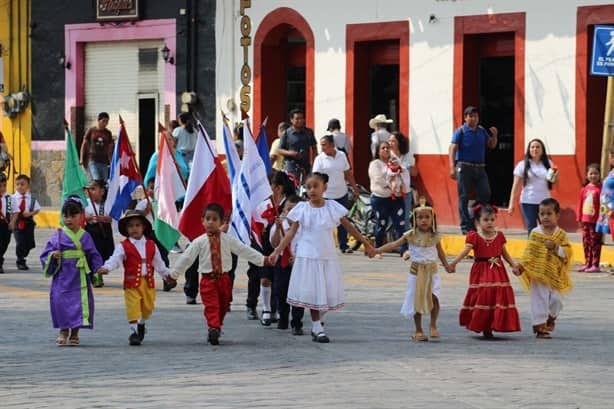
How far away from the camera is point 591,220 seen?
69.5 ft

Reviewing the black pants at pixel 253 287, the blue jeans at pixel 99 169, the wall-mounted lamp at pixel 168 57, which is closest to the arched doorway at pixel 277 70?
the wall-mounted lamp at pixel 168 57

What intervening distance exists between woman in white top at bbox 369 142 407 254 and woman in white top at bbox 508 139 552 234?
1.93 m

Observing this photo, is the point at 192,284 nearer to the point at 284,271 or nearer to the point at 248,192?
the point at 248,192

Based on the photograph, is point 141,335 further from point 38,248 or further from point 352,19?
point 352,19

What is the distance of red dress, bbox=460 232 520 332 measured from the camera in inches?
556

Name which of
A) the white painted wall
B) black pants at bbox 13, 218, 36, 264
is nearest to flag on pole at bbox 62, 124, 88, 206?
black pants at bbox 13, 218, 36, 264

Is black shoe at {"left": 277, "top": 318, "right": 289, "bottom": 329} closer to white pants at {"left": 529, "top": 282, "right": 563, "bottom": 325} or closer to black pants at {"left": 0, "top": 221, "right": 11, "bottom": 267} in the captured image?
white pants at {"left": 529, "top": 282, "right": 563, "bottom": 325}

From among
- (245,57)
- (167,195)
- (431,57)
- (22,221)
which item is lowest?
(22,221)

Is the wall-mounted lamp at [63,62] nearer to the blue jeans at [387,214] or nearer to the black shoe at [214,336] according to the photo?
the blue jeans at [387,214]

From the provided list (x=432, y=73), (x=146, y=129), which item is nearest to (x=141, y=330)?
(x=432, y=73)

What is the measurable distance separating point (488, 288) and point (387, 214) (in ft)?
32.3

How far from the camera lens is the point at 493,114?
28.2m

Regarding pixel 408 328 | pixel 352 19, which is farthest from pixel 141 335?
pixel 352 19

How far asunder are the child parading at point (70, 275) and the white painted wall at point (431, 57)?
13795 millimetres
